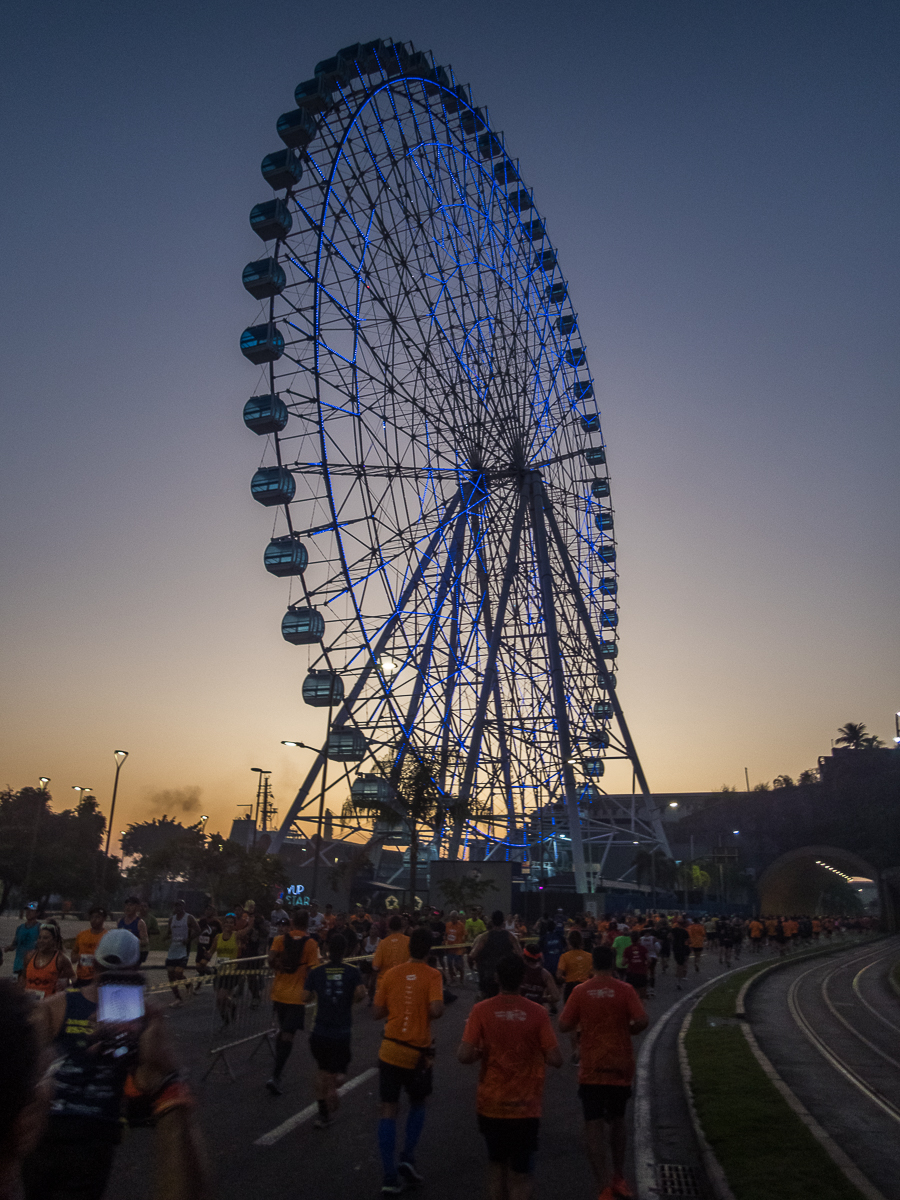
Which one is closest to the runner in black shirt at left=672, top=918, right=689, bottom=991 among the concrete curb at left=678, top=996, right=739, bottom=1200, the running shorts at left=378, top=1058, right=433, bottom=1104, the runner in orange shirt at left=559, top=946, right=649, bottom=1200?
the concrete curb at left=678, top=996, right=739, bottom=1200

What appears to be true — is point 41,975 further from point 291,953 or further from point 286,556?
point 286,556

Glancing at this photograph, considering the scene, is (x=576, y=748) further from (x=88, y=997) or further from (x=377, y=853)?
(x=88, y=997)

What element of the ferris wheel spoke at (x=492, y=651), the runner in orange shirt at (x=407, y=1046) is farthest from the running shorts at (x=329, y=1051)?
the ferris wheel spoke at (x=492, y=651)

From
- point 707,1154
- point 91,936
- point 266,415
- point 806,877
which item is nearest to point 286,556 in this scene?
point 266,415

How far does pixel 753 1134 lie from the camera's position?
845cm

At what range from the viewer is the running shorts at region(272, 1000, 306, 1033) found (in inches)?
414

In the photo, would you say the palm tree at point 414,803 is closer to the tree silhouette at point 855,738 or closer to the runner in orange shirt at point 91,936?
the runner in orange shirt at point 91,936

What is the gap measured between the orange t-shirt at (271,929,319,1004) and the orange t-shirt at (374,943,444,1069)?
2.88 metres

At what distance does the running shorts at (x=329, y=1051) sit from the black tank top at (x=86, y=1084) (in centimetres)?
438

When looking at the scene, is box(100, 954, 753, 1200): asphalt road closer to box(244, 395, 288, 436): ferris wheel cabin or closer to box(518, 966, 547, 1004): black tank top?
box(518, 966, 547, 1004): black tank top

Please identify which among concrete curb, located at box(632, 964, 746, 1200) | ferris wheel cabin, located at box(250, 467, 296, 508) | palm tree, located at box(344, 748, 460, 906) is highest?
ferris wheel cabin, located at box(250, 467, 296, 508)

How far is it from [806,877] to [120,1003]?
3900 inches

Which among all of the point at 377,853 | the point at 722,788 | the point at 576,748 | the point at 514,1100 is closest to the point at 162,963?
the point at 576,748

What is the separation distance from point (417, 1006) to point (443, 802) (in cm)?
3147
